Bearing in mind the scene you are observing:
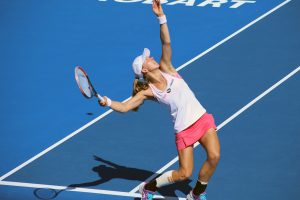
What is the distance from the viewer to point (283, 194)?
12312 mm

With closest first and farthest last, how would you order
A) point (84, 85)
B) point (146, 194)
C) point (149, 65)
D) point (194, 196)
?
point (84, 85), point (149, 65), point (194, 196), point (146, 194)

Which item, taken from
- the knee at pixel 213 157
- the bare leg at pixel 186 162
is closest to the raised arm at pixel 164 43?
the bare leg at pixel 186 162

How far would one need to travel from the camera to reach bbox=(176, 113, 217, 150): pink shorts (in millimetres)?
11438

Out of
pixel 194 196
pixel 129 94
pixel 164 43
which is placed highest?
pixel 129 94

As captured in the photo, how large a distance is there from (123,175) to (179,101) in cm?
220

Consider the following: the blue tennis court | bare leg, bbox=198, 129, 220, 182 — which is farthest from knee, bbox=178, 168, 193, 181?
the blue tennis court

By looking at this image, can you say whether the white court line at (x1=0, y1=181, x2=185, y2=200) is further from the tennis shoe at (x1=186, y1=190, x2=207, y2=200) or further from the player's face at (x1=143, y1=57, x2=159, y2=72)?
the player's face at (x1=143, y1=57, x2=159, y2=72)

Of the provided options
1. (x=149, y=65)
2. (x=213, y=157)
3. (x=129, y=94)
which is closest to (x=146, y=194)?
(x=213, y=157)

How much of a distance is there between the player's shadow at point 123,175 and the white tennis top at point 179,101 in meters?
1.51

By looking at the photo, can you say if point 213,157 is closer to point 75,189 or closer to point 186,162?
point 186,162

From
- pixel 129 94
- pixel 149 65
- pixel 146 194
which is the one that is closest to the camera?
pixel 149 65

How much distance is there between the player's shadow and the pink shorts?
53.3 inches

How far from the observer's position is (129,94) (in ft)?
52.6

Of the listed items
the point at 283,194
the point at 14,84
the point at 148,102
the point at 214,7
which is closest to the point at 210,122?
the point at 283,194
